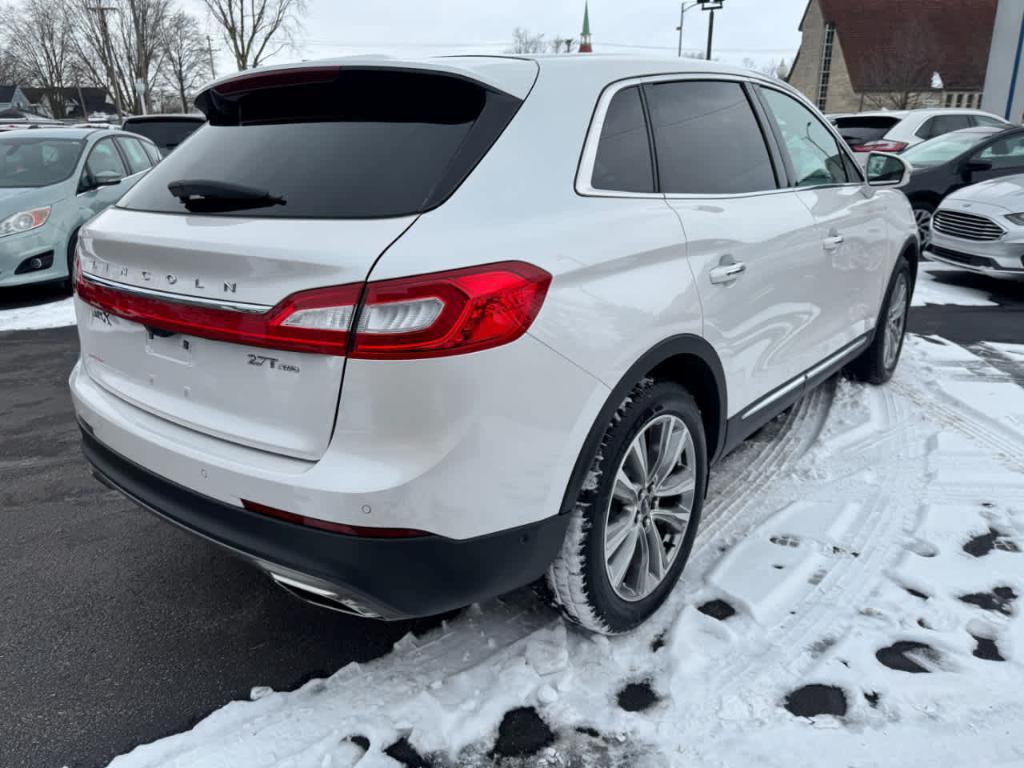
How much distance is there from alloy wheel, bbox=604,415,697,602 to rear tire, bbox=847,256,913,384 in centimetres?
243

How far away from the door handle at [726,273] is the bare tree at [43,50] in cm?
7138

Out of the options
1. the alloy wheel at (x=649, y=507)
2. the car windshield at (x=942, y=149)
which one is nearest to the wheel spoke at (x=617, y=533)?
the alloy wheel at (x=649, y=507)

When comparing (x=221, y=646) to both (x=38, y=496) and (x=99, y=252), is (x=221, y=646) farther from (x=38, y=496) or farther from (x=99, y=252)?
(x=38, y=496)

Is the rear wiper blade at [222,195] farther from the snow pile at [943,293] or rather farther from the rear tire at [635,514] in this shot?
the snow pile at [943,293]

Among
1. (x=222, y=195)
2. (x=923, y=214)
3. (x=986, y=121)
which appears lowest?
(x=923, y=214)

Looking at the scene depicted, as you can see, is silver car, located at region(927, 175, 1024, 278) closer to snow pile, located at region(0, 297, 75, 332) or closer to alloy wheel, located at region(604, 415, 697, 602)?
alloy wheel, located at region(604, 415, 697, 602)

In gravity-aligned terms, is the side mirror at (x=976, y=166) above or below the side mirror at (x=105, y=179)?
below

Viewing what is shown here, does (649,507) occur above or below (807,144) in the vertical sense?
below

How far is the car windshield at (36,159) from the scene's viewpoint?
7957mm

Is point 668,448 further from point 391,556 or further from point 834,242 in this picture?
point 834,242

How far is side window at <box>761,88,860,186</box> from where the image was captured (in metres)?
3.39

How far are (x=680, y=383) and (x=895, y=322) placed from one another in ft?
9.57

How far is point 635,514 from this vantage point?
94.3 inches

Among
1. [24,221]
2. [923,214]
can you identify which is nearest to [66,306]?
[24,221]
